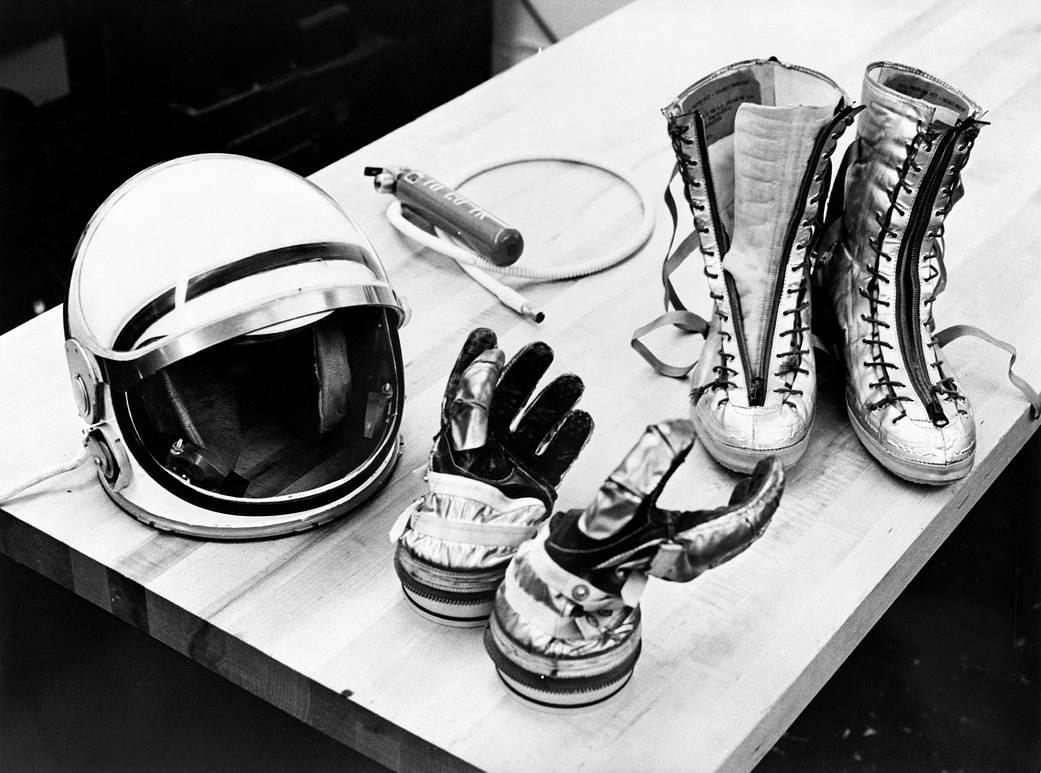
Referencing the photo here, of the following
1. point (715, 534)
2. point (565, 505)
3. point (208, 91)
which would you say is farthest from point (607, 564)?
point (208, 91)

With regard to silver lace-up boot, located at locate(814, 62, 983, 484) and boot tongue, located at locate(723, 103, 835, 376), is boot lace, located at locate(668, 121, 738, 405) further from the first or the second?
silver lace-up boot, located at locate(814, 62, 983, 484)

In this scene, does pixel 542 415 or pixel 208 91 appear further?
pixel 208 91

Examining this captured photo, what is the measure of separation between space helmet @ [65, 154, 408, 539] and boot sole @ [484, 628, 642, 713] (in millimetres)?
266

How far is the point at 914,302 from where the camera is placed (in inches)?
49.9

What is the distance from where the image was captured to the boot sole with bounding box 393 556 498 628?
107 cm

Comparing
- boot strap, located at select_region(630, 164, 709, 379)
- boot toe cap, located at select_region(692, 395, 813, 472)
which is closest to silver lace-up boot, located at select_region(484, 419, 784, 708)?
boot toe cap, located at select_region(692, 395, 813, 472)

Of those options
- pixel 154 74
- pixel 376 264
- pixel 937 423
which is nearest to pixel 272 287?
pixel 376 264

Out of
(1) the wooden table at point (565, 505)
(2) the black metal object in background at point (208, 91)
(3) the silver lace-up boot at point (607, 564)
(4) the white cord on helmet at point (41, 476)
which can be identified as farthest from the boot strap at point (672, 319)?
(2) the black metal object in background at point (208, 91)

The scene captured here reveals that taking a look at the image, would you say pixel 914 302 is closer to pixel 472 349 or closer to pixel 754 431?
pixel 754 431

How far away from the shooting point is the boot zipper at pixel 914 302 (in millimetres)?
1229

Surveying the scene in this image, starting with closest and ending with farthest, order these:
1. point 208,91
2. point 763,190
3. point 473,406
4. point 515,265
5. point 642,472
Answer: point 642,472 < point 473,406 < point 763,190 < point 515,265 < point 208,91

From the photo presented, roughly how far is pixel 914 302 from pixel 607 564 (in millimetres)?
487

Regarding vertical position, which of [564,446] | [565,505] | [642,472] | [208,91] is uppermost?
[642,472]

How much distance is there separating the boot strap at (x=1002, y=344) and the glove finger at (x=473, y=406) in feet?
1.69
